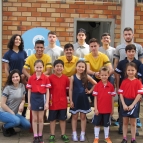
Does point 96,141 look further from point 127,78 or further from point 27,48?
point 27,48

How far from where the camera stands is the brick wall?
308 inches

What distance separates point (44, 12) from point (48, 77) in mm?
3046

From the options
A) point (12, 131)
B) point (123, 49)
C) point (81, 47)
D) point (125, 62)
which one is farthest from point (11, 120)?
point (123, 49)

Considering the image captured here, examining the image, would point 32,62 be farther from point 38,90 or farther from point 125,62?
point 125,62

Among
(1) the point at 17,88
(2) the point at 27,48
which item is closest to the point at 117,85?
(1) the point at 17,88

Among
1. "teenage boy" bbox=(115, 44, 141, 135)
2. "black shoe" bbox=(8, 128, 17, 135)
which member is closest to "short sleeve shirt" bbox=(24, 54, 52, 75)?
"black shoe" bbox=(8, 128, 17, 135)

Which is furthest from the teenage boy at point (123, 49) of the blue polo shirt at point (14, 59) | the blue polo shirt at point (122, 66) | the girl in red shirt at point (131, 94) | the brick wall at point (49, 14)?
the brick wall at point (49, 14)

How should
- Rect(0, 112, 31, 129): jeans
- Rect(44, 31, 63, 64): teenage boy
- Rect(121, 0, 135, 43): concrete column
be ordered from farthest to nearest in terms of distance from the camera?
1. Rect(121, 0, 135, 43): concrete column
2. Rect(44, 31, 63, 64): teenage boy
3. Rect(0, 112, 31, 129): jeans

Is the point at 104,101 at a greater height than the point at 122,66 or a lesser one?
lesser

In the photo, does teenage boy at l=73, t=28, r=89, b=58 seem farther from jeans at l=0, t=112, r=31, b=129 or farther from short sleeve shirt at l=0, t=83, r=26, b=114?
jeans at l=0, t=112, r=31, b=129

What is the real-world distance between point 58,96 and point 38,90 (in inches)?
13.9

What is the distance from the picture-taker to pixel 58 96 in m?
5.20

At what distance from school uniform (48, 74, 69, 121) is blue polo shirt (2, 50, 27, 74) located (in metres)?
0.78

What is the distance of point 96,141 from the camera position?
202 inches
